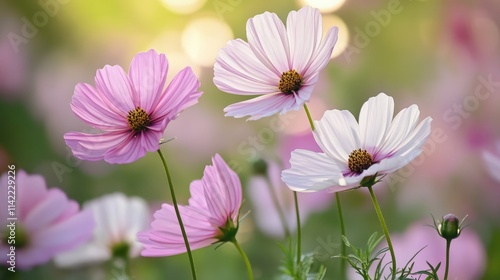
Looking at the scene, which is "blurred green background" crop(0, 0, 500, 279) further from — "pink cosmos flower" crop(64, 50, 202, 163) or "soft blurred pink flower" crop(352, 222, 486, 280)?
"pink cosmos flower" crop(64, 50, 202, 163)

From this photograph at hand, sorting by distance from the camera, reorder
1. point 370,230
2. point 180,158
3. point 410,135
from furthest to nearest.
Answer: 1. point 180,158
2. point 370,230
3. point 410,135

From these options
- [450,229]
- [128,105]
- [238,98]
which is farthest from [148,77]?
[238,98]

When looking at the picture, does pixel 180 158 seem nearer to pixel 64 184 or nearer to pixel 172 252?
pixel 64 184

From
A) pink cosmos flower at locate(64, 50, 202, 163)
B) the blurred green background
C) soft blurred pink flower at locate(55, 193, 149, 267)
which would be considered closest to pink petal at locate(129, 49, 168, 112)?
pink cosmos flower at locate(64, 50, 202, 163)

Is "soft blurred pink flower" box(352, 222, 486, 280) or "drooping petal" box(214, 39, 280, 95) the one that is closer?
"drooping petal" box(214, 39, 280, 95)

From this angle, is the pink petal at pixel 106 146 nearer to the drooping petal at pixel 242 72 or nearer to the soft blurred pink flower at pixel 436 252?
the drooping petal at pixel 242 72

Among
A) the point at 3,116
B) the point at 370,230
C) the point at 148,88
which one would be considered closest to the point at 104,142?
the point at 148,88

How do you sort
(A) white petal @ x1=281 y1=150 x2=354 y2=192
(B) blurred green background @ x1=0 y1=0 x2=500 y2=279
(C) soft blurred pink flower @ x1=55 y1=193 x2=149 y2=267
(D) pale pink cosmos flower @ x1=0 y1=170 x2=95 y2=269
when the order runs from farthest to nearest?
(B) blurred green background @ x1=0 y1=0 x2=500 y2=279
(C) soft blurred pink flower @ x1=55 y1=193 x2=149 y2=267
(D) pale pink cosmos flower @ x1=0 y1=170 x2=95 y2=269
(A) white petal @ x1=281 y1=150 x2=354 y2=192
